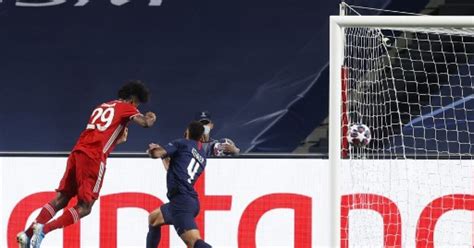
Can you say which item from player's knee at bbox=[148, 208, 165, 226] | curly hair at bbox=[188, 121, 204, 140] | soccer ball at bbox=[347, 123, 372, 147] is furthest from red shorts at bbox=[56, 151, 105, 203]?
soccer ball at bbox=[347, 123, 372, 147]

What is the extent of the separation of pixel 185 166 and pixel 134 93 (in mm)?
750

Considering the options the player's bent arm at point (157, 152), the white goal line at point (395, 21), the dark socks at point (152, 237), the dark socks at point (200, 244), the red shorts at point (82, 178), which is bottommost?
the dark socks at point (200, 244)

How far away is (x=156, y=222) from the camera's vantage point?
9852 mm

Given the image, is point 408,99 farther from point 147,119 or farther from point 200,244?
point 147,119

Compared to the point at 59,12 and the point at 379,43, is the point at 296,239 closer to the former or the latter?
the point at 379,43

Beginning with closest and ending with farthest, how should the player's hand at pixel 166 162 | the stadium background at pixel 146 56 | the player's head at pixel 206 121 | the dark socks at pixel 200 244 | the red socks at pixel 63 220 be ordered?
the red socks at pixel 63 220 < the dark socks at pixel 200 244 < the player's hand at pixel 166 162 < the player's head at pixel 206 121 < the stadium background at pixel 146 56

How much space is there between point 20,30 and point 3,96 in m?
0.72

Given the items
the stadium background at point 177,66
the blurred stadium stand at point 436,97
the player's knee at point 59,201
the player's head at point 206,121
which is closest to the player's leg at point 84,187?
the player's knee at point 59,201

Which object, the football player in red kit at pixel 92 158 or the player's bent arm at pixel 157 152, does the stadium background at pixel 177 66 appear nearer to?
the football player in red kit at pixel 92 158

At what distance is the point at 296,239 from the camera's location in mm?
10344

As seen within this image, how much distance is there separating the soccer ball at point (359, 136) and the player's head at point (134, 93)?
1764mm

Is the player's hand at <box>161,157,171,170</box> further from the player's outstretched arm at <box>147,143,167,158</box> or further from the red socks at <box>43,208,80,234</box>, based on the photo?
the red socks at <box>43,208,80,234</box>

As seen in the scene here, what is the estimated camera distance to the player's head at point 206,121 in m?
10.8

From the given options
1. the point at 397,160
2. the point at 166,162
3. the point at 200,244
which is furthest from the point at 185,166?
the point at 397,160
